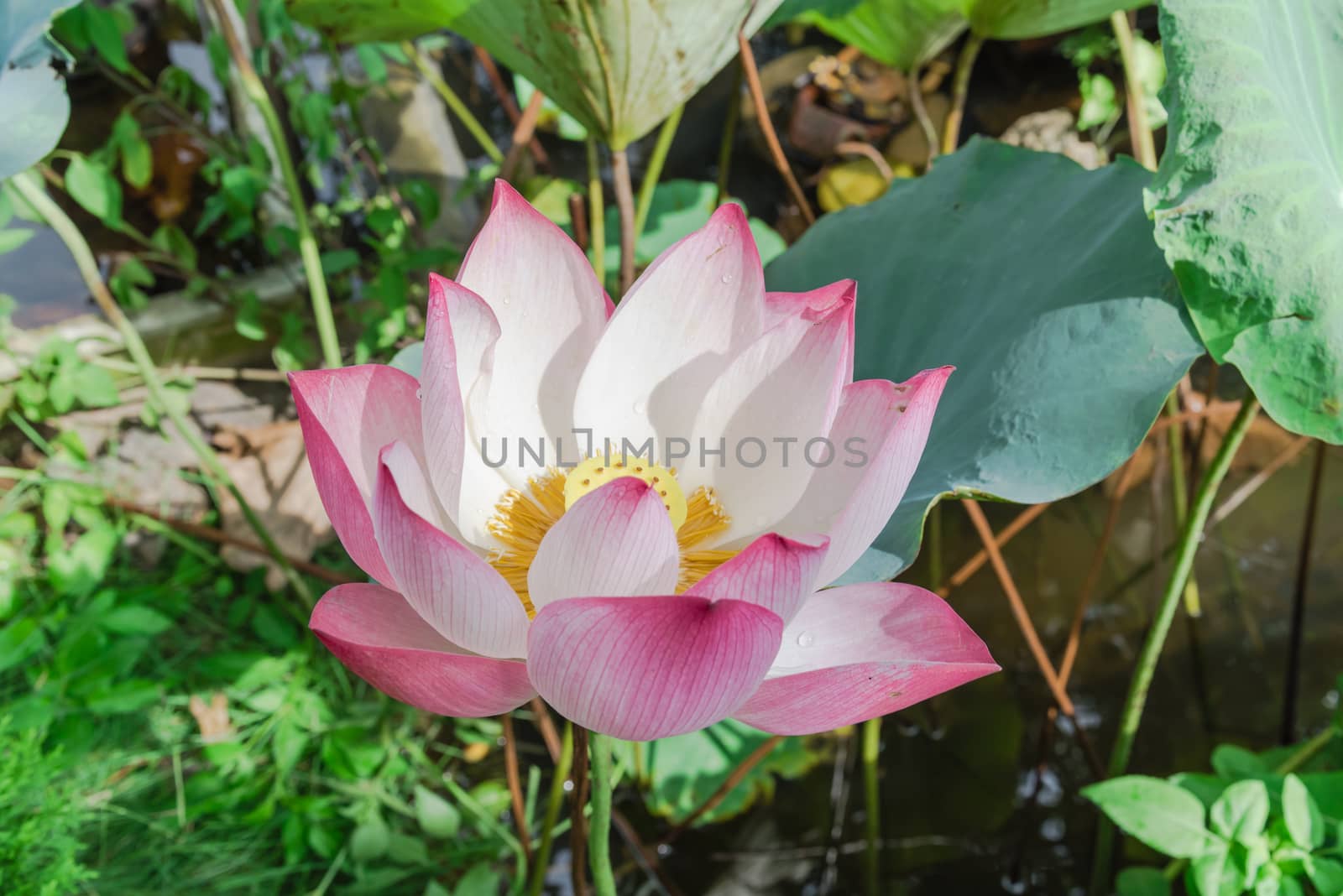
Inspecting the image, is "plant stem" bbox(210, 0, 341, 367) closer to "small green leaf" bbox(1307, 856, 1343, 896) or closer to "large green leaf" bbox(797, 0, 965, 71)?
"large green leaf" bbox(797, 0, 965, 71)

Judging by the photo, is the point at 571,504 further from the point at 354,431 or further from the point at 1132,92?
the point at 1132,92

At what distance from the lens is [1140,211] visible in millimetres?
635

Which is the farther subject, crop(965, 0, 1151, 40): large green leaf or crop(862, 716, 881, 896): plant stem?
crop(862, 716, 881, 896): plant stem

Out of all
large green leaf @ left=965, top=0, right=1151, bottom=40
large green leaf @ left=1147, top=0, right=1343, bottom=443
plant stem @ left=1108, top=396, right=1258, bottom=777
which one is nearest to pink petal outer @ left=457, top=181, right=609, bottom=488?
large green leaf @ left=1147, top=0, right=1343, bottom=443

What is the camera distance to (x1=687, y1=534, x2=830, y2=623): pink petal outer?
0.39 meters

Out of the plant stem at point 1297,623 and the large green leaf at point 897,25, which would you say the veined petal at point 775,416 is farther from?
the plant stem at point 1297,623

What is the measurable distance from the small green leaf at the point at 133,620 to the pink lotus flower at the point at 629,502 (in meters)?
0.66

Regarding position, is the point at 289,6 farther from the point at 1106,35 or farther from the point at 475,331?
the point at 1106,35

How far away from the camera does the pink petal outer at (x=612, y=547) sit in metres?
0.41

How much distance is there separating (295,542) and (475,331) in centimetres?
100

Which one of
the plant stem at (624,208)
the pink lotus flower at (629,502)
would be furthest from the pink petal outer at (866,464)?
the plant stem at (624,208)

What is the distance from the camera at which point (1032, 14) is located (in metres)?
0.88

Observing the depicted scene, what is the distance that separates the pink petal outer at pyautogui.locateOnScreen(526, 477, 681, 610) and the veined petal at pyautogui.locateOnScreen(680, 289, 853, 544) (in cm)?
12

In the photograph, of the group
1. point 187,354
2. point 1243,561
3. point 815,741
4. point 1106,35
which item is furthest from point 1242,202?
point 1106,35
